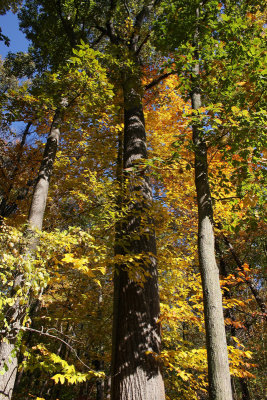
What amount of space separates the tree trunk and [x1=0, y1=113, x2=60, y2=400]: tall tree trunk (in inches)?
81.8

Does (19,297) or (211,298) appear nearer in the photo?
(211,298)

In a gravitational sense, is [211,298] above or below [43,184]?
below

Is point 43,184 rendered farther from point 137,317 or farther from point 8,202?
point 8,202

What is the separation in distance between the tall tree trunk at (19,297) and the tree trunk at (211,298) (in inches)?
81.8

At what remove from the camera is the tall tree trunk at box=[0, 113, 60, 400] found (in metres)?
2.89

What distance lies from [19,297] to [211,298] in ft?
8.45

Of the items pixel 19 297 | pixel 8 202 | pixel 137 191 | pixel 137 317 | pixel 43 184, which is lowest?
pixel 137 317

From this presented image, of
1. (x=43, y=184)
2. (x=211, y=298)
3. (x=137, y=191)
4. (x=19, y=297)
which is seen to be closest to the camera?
(x=211, y=298)

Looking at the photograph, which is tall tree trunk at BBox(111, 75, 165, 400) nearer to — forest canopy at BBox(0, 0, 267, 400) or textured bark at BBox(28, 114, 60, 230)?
forest canopy at BBox(0, 0, 267, 400)

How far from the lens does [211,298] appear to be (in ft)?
9.29

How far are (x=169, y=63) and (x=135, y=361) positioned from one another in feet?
14.2

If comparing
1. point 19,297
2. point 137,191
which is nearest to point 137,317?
point 19,297

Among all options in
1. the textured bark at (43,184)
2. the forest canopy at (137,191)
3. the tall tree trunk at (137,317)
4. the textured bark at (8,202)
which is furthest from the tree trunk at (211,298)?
the textured bark at (8,202)

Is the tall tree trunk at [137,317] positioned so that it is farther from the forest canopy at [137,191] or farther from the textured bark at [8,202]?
the textured bark at [8,202]
